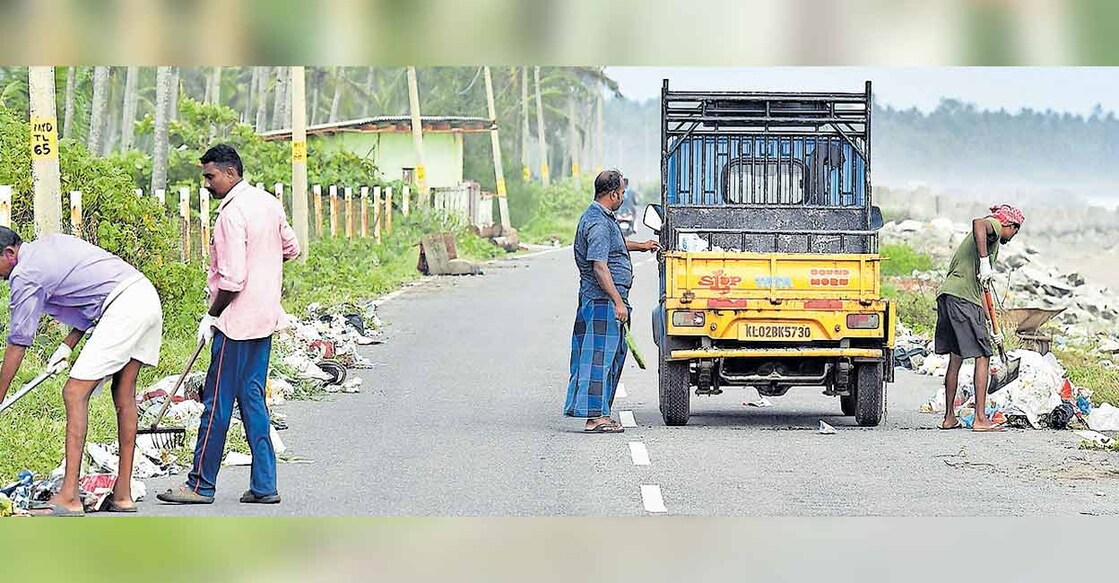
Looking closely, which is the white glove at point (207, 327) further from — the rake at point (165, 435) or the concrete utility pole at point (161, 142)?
the concrete utility pole at point (161, 142)

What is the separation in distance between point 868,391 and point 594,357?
2.07 metres

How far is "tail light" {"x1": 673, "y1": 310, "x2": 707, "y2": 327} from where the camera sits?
12.8m

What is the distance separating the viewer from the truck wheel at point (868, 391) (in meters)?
13.1

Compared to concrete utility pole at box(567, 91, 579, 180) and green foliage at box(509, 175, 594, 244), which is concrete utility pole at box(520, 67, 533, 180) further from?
concrete utility pole at box(567, 91, 579, 180)

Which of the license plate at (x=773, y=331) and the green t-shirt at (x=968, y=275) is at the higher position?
the green t-shirt at (x=968, y=275)

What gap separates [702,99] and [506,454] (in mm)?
4122

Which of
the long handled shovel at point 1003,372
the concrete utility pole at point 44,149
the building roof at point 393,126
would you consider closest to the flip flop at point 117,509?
the concrete utility pole at point 44,149

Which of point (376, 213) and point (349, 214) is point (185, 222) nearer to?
point (349, 214)

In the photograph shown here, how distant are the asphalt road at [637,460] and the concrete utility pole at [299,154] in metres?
5.89

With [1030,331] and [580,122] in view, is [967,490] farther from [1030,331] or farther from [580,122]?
[580,122]

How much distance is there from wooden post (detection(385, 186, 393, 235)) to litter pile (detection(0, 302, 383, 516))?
9.34m

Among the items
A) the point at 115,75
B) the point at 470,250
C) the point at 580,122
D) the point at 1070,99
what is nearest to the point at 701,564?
the point at 1070,99

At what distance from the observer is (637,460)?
11.5 m
